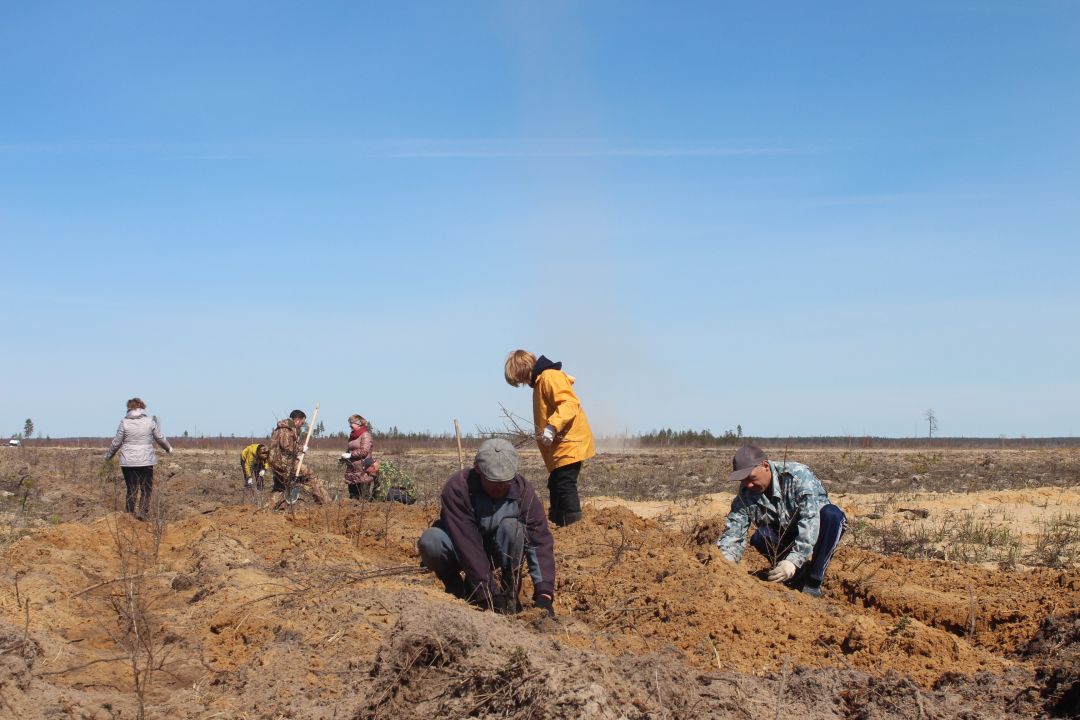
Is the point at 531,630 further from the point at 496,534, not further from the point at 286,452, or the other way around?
the point at 286,452

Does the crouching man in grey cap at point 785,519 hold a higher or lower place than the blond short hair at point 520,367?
lower

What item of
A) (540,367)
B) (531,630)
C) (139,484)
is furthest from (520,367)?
(139,484)

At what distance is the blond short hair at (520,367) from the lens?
847 cm

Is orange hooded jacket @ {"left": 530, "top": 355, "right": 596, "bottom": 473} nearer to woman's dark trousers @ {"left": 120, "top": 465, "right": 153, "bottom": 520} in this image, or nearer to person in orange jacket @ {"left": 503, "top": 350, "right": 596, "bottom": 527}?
person in orange jacket @ {"left": 503, "top": 350, "right": 596, "bottom": 527}

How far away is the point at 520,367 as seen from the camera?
8.47 meters

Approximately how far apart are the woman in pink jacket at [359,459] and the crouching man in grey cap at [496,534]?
21.6 ft

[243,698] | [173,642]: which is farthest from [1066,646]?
[173,642]

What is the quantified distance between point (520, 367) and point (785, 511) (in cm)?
275

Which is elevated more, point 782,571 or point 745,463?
point 745,463

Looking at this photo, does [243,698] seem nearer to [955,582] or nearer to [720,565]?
[720,565]

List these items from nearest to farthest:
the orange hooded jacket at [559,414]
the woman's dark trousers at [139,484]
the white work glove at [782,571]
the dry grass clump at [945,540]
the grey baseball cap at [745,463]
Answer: the white work glove at [782,571] → the grey baseball cap at [745,463] → the orange hooded jacket at [559,414] → the dry grass clump at [945,540] → the woman's dark trousers at [139,484]

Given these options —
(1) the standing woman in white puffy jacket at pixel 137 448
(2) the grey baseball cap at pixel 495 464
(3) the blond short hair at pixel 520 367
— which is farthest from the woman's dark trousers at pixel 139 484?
(2) the grey baseball cap at pixel 495 464

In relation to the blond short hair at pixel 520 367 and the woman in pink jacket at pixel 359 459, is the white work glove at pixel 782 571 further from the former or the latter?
the woman in pink jacket at pixel 359 459

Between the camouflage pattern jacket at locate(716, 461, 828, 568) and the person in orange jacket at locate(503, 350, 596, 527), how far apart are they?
1874mm
